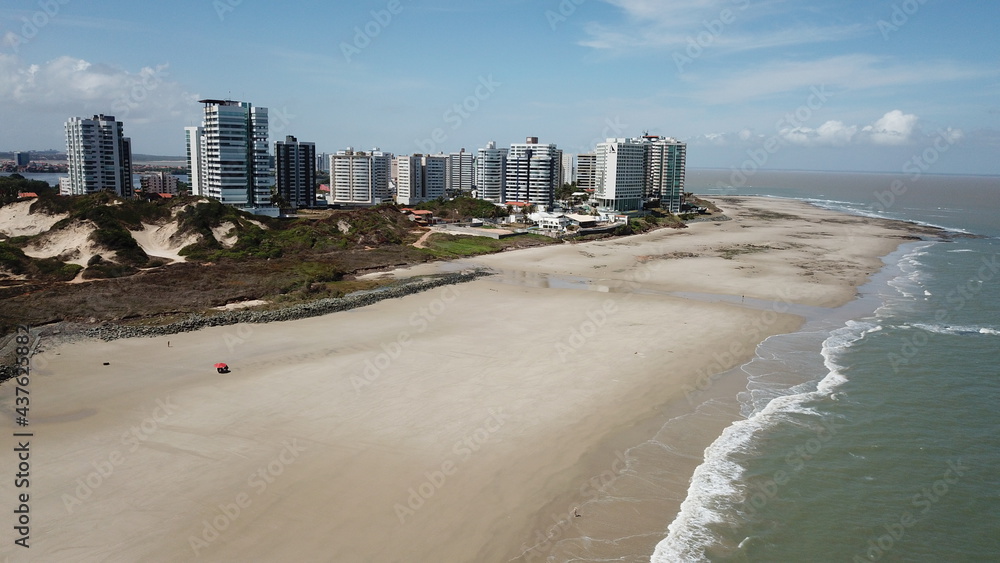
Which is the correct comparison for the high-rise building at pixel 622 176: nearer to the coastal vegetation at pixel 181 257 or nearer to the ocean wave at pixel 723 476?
the coastal vegetation at pixel 181 257

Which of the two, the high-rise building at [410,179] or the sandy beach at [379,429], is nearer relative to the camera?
the sandy beach at [379,429]

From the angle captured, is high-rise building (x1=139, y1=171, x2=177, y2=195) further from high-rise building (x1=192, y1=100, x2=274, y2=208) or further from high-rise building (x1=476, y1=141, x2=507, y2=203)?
high-rise building (x1=476, y1=141, x2=507, y2=203)

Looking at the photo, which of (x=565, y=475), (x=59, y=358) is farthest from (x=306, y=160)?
(x=565, y=475)

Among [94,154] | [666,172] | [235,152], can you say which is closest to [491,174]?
[666,172]

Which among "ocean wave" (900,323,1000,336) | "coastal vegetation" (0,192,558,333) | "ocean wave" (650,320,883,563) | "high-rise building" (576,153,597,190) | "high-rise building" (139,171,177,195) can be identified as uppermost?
"high-rise building" (576,153,597,190)

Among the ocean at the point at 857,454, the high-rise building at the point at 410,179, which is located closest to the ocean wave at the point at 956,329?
the ocean at the point at 857,454

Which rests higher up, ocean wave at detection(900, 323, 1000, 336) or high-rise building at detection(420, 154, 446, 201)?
high-rise building at detection(420, 154, 446, 201)

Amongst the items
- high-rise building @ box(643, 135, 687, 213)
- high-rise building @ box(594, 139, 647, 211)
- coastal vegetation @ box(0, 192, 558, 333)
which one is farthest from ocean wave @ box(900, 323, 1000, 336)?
high-rise building @ box(643, 135, 687, 213)

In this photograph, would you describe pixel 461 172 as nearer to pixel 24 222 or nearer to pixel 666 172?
pixel 666 172
